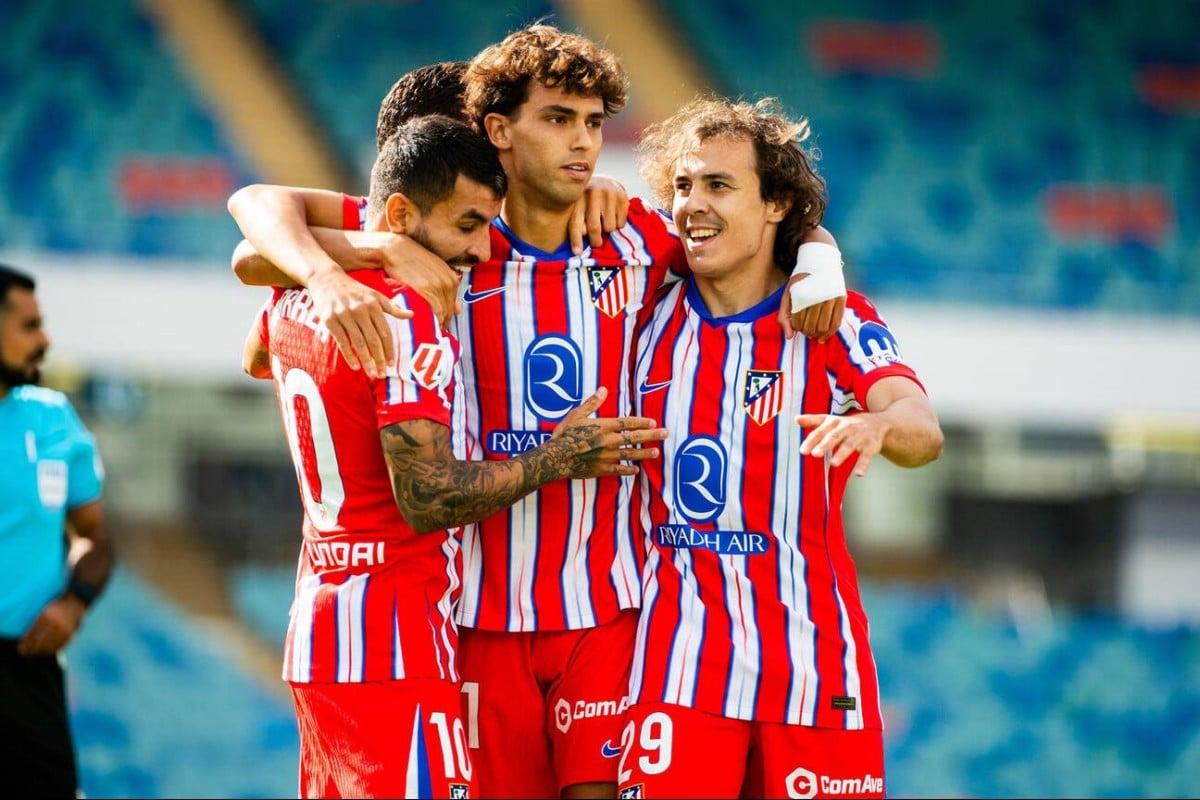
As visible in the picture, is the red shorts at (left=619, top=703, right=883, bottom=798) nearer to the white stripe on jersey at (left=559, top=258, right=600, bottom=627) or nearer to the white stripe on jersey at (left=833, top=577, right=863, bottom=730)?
the white stripe on jersey at (left=833, top=577, right=863, bottom=730)

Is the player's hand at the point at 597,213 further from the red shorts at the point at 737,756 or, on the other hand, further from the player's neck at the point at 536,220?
the red shorts at the point at 737,756

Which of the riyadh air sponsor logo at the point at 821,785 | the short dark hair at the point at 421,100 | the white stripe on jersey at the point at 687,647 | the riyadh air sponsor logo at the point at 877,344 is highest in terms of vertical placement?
the short dark hair at the point at 421,100

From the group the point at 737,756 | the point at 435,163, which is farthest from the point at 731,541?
the point at 435,163

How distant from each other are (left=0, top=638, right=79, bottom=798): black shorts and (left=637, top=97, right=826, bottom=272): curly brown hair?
9.89ft

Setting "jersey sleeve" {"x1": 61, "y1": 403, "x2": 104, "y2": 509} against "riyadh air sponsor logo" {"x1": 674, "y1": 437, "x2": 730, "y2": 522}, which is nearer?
"riyadh air sponsor logo" {"x1": 674, "y1": 437, "x2": 730, "y2": 522}

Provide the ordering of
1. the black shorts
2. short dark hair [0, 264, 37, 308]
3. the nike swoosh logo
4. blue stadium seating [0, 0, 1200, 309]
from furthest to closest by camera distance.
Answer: blue stadium seating [0, 0, 1200, 309] < short dark hair [0, 264, 37, 308] < the black shorts < the nike swoosh logo

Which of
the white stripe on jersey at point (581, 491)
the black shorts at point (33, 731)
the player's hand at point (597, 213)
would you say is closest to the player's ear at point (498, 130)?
the player's hand at point (597, 213)

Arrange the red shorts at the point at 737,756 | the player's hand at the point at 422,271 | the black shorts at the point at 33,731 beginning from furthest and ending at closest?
1. the black shorts at the point at 33,731
2. the red shorts at the point at 737,756
3. the player's hand at the point at 422,271

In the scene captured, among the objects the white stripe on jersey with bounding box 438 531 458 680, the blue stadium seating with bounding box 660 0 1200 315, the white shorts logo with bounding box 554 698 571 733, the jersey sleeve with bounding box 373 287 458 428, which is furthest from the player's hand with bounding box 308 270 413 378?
the blue stadium seating with bounding box 660 0 1200 315

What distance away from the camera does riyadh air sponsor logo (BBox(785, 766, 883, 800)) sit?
3.94 metres

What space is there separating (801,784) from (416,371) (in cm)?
150

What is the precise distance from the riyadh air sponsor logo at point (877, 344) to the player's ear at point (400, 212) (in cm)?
124

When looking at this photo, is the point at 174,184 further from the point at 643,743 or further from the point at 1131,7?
the point at 643,743

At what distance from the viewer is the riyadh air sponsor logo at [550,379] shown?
4.07m
